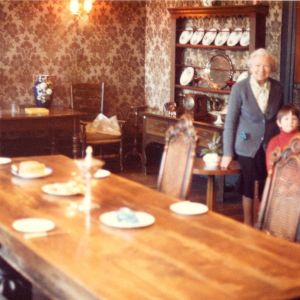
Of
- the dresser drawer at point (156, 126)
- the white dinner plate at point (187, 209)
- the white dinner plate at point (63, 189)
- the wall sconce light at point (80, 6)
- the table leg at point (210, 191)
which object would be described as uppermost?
the wall sconce light at point (80, 6)

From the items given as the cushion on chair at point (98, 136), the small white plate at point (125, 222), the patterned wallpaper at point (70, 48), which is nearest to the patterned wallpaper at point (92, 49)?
the patterned wallpaper at point (70, 48)

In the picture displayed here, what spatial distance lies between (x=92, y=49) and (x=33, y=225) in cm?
547

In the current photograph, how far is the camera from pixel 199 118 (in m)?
6.88

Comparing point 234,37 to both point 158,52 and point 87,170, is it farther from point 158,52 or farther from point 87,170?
point 87,170

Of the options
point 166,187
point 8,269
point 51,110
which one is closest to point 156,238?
point 8,269

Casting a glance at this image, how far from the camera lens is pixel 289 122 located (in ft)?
14.6

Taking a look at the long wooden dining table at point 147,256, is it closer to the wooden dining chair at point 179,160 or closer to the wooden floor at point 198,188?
the wooden dining chair at point 179,160

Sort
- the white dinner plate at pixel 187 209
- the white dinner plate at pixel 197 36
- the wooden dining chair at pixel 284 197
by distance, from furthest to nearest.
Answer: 1. the white dinner plate at pixel 197 36
2. the white dinner plate at pixel 187 209
3. the wooden dining chair at pixel 284 197

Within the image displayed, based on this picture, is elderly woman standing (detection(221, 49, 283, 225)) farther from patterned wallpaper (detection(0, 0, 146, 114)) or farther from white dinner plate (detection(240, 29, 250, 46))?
patterned wallpaper (detection(0, 0, 146, 114))

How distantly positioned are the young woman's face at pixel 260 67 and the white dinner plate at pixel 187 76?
2.70 m

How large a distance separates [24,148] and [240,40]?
2760 millimetres

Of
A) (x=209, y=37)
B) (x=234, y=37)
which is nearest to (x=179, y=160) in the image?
(x=234, y=37)

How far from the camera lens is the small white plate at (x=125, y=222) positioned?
2.71m

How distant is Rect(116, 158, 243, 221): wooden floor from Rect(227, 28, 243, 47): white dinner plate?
1461 mm
